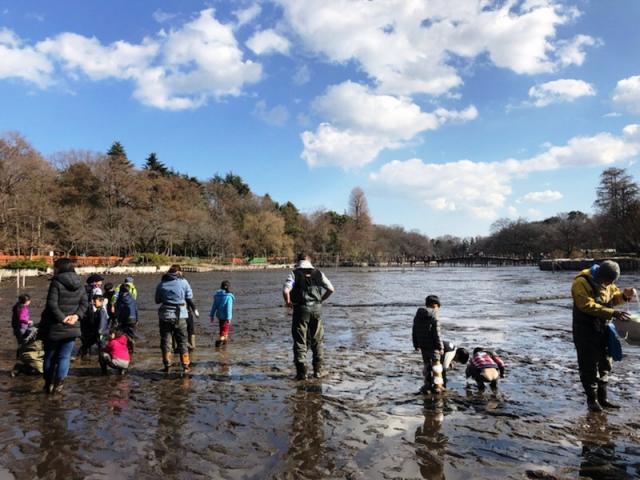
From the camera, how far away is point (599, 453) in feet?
14.5

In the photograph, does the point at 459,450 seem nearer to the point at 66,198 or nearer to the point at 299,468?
the point at 299,468

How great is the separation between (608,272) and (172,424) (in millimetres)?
5282

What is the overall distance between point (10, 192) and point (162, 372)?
52878 mm

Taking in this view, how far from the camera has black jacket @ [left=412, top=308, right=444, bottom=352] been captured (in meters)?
6.59

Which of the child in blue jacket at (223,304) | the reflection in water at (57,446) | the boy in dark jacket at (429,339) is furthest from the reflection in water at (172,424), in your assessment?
the boy in dark jacket at (429,339)

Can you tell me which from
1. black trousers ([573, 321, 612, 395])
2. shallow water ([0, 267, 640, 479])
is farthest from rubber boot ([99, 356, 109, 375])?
black trousers ([573, 321, 612, 395])

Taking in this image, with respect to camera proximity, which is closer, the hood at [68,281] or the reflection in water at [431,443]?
the reflection in water at [431,443]

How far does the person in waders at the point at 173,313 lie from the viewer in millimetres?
7601

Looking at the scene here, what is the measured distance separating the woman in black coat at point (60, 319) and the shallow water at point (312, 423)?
384mm

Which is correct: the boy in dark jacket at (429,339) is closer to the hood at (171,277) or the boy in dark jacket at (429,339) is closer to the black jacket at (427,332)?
the black jacket at (427,332)

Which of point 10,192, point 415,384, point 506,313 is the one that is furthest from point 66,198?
point 415,384

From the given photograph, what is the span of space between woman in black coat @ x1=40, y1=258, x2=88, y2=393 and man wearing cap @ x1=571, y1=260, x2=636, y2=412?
640cm

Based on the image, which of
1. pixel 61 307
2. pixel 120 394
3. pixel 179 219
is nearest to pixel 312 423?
pixel 120 394

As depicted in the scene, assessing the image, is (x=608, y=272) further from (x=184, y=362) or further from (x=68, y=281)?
(x=68, y=281)
